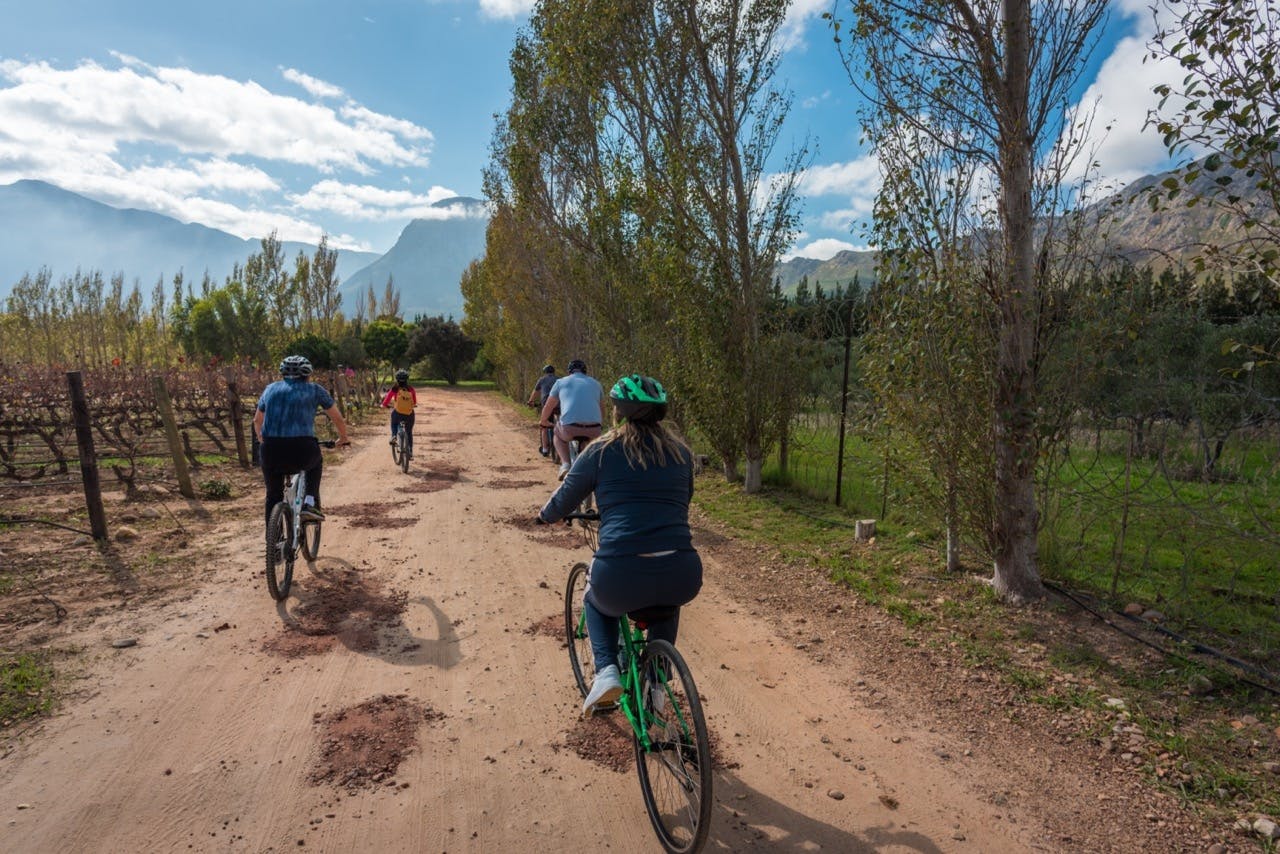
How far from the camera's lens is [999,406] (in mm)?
5559

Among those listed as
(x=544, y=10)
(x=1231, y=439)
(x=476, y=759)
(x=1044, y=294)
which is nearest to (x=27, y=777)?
(x=476, y=759)

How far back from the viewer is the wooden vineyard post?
24.8 ft

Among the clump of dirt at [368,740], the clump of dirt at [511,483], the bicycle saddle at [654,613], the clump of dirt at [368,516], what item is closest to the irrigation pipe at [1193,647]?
the bicycle saddle at [654,613]

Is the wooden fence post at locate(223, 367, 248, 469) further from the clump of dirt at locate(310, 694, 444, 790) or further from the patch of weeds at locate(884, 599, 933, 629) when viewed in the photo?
the patch of weeds at locate(884, 599, 933, 629)

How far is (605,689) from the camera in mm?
3037

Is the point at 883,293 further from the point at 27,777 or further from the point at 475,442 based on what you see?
the point at 475,442

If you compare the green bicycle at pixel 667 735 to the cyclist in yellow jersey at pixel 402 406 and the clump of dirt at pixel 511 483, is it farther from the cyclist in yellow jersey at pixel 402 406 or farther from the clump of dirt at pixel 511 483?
the cyclist in yellow jersey at pixel 402 406

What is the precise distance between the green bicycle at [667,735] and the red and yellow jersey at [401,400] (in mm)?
11000

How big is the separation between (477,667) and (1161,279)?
19.0ft

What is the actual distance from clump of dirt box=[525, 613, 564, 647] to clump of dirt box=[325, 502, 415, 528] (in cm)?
392

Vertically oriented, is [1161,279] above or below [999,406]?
above

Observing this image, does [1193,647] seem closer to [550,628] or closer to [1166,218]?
[1166,218]

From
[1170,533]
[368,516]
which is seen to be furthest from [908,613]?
[368,516]

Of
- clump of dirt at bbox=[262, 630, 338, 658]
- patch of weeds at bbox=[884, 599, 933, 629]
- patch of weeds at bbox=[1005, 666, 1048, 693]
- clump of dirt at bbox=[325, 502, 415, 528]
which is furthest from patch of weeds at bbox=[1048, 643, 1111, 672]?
clump of dirt at bbox=[325, 502, 415, 528]
